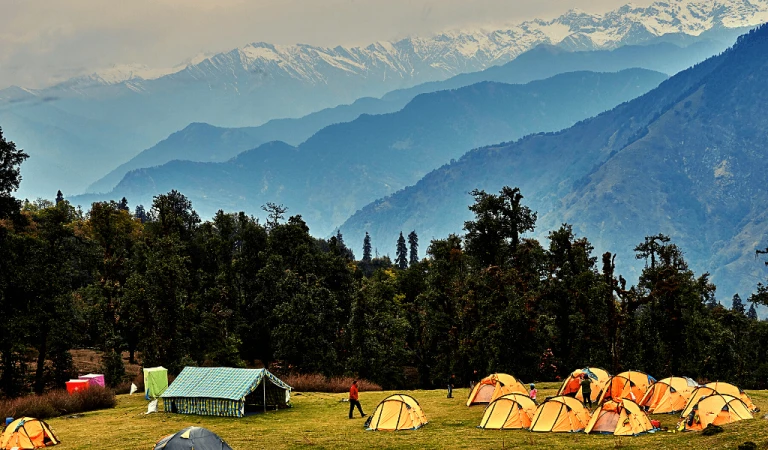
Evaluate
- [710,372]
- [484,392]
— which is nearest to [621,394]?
[484,392]

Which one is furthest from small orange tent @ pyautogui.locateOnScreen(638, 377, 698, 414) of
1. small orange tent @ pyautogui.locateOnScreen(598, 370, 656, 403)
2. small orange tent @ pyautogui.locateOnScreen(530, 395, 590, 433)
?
small orange tent @ pyautogui.locateOnScreen(530, 395, 590, 433)

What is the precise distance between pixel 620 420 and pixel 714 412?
186 inches

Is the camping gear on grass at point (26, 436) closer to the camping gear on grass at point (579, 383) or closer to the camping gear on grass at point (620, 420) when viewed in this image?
the camping gear on grass at point (620, 420)

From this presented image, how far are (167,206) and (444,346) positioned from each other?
101ft

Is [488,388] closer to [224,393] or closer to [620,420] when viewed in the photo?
[620,420]

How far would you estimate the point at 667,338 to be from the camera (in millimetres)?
66062

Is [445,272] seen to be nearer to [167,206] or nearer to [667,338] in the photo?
[667,338]

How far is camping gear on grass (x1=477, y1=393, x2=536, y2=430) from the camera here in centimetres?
3838

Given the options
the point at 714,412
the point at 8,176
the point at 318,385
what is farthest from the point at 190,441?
the point at 8,176

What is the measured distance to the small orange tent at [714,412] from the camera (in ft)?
116

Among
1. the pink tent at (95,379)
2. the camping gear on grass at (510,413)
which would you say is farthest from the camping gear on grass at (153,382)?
the camping gear on grass at (510,413)

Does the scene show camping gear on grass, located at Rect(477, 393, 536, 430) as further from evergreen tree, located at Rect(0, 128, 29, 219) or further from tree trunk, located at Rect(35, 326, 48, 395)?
evergreen tree, located at Rect(0, 128, 29, 219)

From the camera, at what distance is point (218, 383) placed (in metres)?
47.8

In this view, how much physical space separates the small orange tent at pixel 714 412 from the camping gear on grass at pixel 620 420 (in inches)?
72.2
